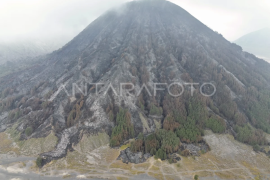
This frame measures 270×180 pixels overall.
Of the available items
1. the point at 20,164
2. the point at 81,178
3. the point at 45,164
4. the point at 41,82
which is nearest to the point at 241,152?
the point at 81,178

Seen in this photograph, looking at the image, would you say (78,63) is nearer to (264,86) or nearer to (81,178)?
(81,178)

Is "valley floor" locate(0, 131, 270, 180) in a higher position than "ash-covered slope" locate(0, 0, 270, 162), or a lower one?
lower

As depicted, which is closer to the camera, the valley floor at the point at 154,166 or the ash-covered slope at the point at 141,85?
the valley floor at the point at 154,166

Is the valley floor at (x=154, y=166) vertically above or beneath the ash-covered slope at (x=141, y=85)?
beneath

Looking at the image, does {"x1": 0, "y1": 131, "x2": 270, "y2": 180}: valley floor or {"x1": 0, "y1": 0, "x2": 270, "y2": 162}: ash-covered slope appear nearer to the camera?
{"x1": 0, "y1": 131, "x2": 270, "y2": 180}: valley floor
